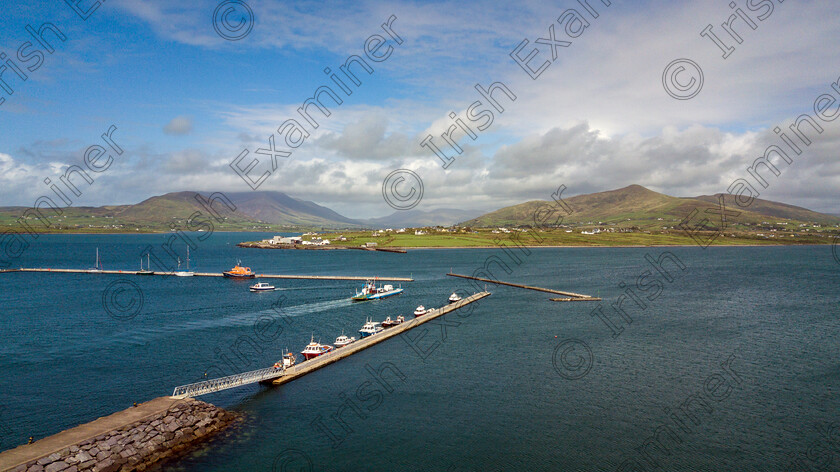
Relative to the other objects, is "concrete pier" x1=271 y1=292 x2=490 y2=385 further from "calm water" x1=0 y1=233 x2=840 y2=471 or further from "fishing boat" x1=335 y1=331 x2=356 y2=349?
"calm water" x1=0 y1=233 x2=840 y2=471

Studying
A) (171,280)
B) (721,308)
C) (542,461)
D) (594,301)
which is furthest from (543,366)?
(171,280)

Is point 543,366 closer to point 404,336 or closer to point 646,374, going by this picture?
point 646,374

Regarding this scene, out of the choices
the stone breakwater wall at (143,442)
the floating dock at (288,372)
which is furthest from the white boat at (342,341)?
the stone breakwater wall at (143,442)

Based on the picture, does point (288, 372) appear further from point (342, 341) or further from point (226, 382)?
point (342, 341)

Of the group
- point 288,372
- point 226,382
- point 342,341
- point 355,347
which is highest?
point 342,341

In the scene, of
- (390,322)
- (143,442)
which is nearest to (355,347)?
(390,322)

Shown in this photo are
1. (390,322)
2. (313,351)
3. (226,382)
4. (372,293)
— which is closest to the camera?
(226,382)

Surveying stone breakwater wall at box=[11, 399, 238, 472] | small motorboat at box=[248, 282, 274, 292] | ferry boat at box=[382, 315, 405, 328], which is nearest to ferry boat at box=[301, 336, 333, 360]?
stone breakwater wall at box=[11, 399, 238, 472]

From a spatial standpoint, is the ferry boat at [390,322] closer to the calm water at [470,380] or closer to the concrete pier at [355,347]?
the concrete pier at [355,347]
